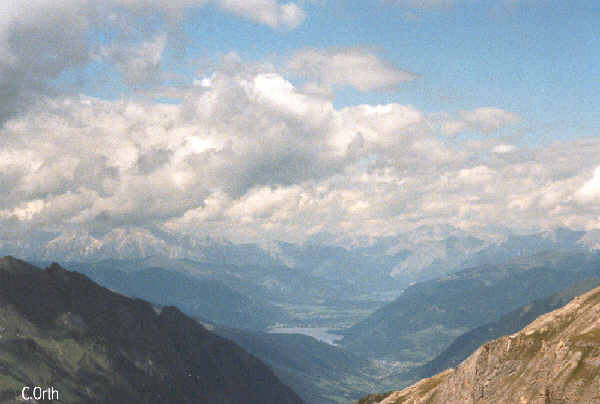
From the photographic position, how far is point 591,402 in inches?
3812

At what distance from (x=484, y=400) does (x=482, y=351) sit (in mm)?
16143

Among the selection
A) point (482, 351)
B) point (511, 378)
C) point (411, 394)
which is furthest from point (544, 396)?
point (411, 394)

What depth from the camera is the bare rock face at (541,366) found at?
10388 cm

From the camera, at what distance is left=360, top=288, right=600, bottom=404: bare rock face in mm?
103875

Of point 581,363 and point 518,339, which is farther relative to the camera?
point 518,339

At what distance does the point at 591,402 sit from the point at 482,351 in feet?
135

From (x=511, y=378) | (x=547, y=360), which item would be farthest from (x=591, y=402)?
(x=511, y=378)

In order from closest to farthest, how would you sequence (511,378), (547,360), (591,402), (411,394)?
(591,402)
(547,360)
(511,378)
(411,394)

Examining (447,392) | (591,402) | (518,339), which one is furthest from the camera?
(447,392)

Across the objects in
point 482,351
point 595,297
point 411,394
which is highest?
point 595,297

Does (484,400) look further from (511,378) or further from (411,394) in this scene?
(411,394)

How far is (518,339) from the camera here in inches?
5384

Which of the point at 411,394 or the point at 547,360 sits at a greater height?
the point at 547,360

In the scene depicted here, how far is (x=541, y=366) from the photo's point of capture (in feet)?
379
